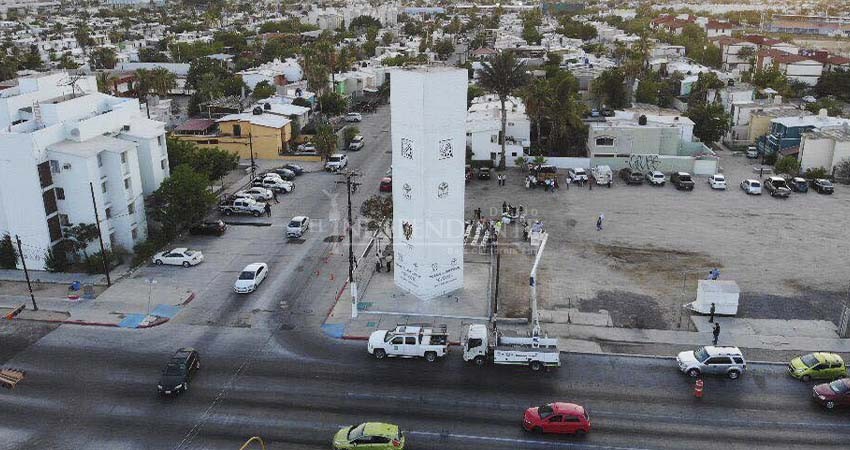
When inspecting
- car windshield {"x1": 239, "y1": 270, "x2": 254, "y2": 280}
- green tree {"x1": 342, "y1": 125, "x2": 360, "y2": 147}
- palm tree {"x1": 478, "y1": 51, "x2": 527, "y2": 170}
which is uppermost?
palm tree {"x1": 478, "y1": 51, "x2": 527, "y2": 170}

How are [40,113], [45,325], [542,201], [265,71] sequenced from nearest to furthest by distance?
[45,325], [40,113], [542,201], [265,71]

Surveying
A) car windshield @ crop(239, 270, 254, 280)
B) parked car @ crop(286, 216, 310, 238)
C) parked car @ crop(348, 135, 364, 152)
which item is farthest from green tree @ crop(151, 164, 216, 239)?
parked car @ crop(348, 135, 364, 152)

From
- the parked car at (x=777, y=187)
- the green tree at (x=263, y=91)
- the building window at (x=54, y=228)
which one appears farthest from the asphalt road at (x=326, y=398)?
the green tree at (x=263, y=91)

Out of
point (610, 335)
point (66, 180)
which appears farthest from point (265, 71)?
point (610, 335)

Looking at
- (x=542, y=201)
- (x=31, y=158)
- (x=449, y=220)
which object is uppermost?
(x=31, y=158)

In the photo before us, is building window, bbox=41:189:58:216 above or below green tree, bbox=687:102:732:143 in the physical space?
above

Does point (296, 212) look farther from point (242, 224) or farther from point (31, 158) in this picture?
point (31, 158)

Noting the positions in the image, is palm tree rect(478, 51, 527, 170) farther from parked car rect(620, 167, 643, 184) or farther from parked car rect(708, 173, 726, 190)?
parked car rect(708, 173, 726, 190)
